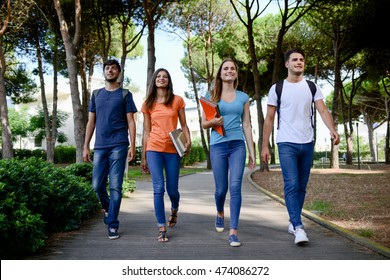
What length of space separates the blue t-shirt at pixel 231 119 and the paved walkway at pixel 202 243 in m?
1.08

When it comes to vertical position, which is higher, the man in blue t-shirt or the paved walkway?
the man in blue t-shirt

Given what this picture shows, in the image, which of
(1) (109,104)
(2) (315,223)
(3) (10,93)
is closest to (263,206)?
(2) (315,223)

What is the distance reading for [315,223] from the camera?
613 centimetres

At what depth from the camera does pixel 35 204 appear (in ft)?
15.9

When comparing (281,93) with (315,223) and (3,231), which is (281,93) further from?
(3,231)

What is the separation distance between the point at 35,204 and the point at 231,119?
7.25 ft

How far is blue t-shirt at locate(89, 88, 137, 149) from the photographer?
5102 mm

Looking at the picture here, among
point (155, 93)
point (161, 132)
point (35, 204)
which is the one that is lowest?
point (35, 204)

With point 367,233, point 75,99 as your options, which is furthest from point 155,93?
point 75,99

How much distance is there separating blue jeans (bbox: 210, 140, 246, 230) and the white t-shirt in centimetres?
43

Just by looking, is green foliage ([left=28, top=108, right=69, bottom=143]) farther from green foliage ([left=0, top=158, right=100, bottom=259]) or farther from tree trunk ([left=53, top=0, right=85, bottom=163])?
green foliage ([left=0, top=158, right=100, bottom=259])

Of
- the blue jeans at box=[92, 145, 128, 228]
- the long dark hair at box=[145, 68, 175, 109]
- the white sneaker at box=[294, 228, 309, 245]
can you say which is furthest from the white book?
the white sneaker at box=[294, 228, 309, 245]

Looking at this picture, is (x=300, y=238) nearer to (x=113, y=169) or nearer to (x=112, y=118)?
(x=113, y=169)

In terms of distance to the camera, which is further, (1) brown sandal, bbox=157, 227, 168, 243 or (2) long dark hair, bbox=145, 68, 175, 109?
(2) long dark hair, bbox=145, 68, 175, 109
